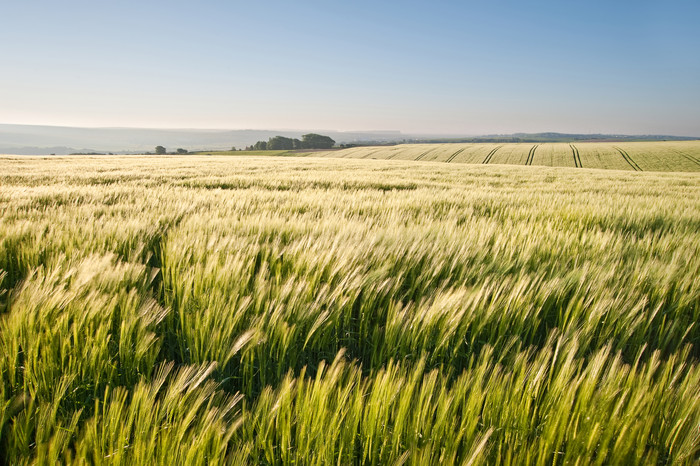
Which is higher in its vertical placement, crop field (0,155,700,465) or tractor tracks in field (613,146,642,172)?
A: tractor tracks in field (613,146,642,172)

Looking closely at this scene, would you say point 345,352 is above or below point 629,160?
below

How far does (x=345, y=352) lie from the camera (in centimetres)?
115

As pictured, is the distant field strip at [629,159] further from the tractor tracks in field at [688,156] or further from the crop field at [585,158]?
the tractor tracks in field at [688,156]

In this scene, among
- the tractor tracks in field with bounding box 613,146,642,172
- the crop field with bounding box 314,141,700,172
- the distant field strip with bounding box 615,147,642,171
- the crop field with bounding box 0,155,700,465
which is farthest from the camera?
the crop field with bounding box 314,141,700,172

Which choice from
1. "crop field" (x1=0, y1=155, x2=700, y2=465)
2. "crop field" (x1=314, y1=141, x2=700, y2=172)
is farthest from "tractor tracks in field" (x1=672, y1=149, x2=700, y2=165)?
"crop field" (x1=0, y1=155, x2=700, y2=465)

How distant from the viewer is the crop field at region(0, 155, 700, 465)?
2.01 feet

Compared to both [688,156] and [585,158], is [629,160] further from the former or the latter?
[688,156]

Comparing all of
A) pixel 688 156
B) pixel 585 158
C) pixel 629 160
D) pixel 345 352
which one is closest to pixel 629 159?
pixel 629 160

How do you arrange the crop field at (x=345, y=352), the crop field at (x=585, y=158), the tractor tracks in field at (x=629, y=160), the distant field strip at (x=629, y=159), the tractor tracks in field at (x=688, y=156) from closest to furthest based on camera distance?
the crop field at (x=345, y=352) < the tractor tracks in field at (x=629, y=160) < the distant field strip at (x=629, y=159) < the crop field at (x=585, y=158) < the tractor tracks in field at (x=688, y=156)

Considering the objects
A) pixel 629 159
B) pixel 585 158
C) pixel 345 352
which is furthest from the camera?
pixel 585 158

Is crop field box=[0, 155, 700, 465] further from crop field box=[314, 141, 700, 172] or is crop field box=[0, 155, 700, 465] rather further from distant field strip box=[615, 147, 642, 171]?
distant field strip box=[615, 147, 642, 171]

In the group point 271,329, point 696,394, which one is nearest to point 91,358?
point 271,329

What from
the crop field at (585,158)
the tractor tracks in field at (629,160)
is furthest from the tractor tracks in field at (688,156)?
the tractor tracks in field at (629,160)

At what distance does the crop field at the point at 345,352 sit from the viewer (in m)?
0.61
